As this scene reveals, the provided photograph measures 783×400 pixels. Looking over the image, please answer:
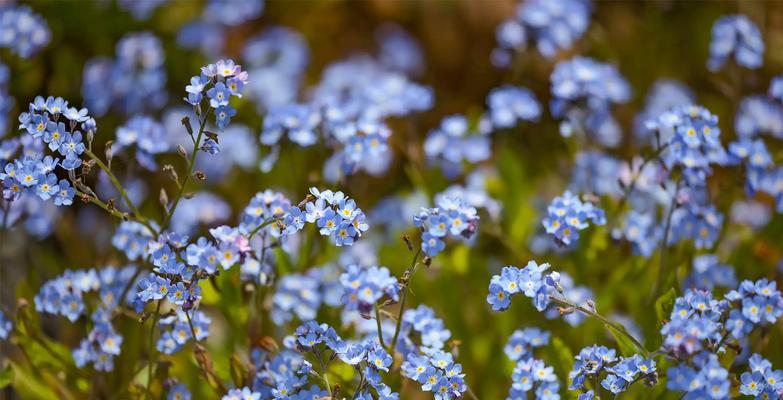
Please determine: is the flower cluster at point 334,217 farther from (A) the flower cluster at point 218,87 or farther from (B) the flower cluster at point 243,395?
(B) the flower cluster at point 243,395

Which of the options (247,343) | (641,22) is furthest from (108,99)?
(641,22)

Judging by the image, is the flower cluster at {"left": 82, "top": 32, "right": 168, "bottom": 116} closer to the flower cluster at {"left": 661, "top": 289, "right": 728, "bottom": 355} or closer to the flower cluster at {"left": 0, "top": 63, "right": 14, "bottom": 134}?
the flower cluster at {"left": 0, "top": 63, "right": 14, "bottom": 134}

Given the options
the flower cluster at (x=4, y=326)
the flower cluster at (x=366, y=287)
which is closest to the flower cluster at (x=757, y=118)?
the flower cluster at (x=366, y=287)

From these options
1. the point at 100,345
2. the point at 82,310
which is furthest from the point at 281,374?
the point at 82,310

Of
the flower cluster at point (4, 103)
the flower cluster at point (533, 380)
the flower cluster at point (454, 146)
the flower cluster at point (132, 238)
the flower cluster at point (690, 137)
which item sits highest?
A: the flower cluster at point (454, 146)

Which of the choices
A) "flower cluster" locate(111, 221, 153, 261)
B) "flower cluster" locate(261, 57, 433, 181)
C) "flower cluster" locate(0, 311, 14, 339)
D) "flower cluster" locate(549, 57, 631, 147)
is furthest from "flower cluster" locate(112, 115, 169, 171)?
"flower cluster" locate(549, 57, 631, 147)

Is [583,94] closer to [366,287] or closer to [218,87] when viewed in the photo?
[366,287]
